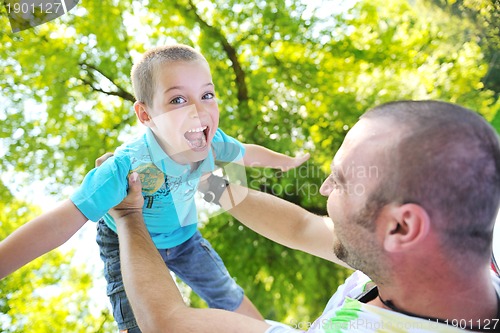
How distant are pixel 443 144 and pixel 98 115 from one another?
60.7 inches

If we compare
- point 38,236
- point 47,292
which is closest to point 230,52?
point 47,292

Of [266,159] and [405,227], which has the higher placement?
[405,227]

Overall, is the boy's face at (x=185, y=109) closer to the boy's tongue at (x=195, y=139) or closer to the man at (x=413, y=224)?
the boy's tongue at (x=195, y=139)

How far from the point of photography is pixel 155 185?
111 centimetres

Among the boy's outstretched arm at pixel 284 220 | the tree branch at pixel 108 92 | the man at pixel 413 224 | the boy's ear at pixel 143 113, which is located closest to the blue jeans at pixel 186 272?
the boy's outstretched arm at pixel 284 220

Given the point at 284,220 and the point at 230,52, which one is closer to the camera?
the point at 284,220

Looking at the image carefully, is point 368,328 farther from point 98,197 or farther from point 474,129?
point 98,197

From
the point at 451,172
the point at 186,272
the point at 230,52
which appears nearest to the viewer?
the point at 451,172

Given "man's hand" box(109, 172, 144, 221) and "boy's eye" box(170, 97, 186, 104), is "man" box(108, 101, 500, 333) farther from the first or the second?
"boy's eye" box(170, 97, 186, 104)

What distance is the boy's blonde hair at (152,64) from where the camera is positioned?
3.67 ft

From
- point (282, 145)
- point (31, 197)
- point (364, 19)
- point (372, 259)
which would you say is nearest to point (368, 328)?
point (372, 259)

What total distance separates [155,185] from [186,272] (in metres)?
0.33

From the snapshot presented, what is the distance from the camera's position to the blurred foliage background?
1.90 meters

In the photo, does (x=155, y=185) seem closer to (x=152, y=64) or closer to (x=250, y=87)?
(x=152, y=64)
